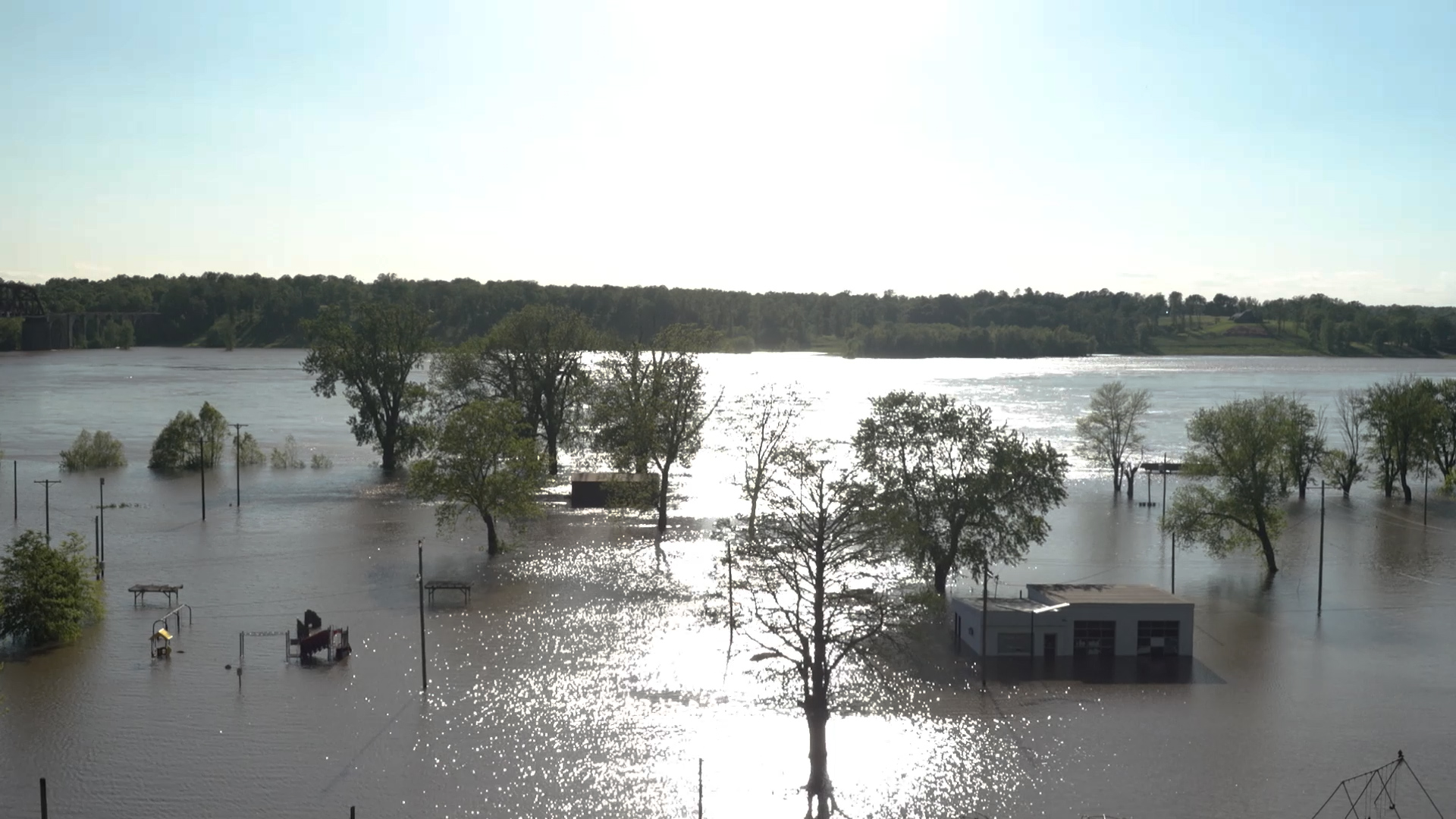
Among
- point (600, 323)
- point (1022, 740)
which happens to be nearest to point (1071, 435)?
point (1022, 740)

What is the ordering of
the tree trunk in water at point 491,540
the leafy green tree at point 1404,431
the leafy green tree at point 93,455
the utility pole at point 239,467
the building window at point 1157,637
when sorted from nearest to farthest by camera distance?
the building window at point 1157,637 → the tree trunk in water at point 491,540 → the utility pole at point 239,467 → the leafy green tree at point 1404,431 → the leafy green tree at point 93,455

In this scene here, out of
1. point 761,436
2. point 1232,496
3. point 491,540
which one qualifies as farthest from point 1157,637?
point 491,540

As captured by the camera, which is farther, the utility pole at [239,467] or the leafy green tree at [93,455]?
the leafy green tree at [93,455]

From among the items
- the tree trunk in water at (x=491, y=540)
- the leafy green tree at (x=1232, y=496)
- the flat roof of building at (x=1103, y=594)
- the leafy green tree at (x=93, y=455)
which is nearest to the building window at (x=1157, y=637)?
the flat roof of building at (x=1103, y=594)

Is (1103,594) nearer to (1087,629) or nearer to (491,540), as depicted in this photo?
(1087,629)

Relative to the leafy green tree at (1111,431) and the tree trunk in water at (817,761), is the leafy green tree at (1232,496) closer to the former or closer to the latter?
the leafy green tree at (1111,431)

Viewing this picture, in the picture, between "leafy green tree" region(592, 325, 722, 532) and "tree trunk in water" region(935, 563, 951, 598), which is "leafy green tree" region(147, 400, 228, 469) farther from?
"tree trunk in water" region(935, 563, 951, 598)

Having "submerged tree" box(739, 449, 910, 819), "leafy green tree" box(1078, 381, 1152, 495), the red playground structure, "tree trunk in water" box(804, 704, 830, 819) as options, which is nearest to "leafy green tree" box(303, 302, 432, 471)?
the red playground structure
